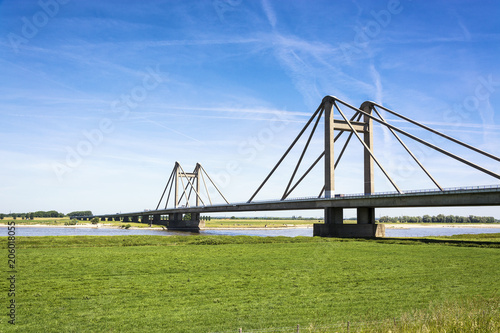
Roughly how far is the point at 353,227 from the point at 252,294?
1993 inches

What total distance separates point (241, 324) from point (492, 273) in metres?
18.7

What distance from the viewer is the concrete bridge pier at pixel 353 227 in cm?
6450

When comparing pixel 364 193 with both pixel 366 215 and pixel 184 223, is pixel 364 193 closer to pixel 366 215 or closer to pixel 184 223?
pixel 366 215

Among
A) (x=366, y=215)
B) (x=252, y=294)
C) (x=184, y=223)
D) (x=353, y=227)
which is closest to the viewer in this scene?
(x=252, y=294)

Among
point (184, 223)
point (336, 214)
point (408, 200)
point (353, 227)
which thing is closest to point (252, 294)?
point (408, 200)

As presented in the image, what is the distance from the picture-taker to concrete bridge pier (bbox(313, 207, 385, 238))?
6450cm

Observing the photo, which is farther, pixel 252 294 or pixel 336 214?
pixel 336 214

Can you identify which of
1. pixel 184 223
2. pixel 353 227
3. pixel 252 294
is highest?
pixel 252 294

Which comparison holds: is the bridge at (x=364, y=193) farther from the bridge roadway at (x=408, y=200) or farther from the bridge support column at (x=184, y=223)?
the bridge support column at (x=184, y=223)

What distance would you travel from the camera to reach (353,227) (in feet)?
216

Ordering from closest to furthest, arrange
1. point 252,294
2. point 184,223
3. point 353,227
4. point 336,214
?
point 252,294 → point 353,227 → point 336,214 → point 184,223

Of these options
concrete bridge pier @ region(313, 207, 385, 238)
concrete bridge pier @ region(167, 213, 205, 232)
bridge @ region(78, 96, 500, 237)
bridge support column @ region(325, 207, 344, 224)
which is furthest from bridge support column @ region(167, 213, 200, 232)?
concrete bridge pier @ region(313, 207, 385, 238)

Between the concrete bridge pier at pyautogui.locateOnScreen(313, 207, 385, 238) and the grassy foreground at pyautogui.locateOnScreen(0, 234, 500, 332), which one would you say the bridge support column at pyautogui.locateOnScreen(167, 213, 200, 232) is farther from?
the grassy foreground at pyautogui.locateOnScreen(0, 234, 500, 332)

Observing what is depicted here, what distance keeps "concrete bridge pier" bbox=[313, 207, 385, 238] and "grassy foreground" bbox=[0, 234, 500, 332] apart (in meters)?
33.1
